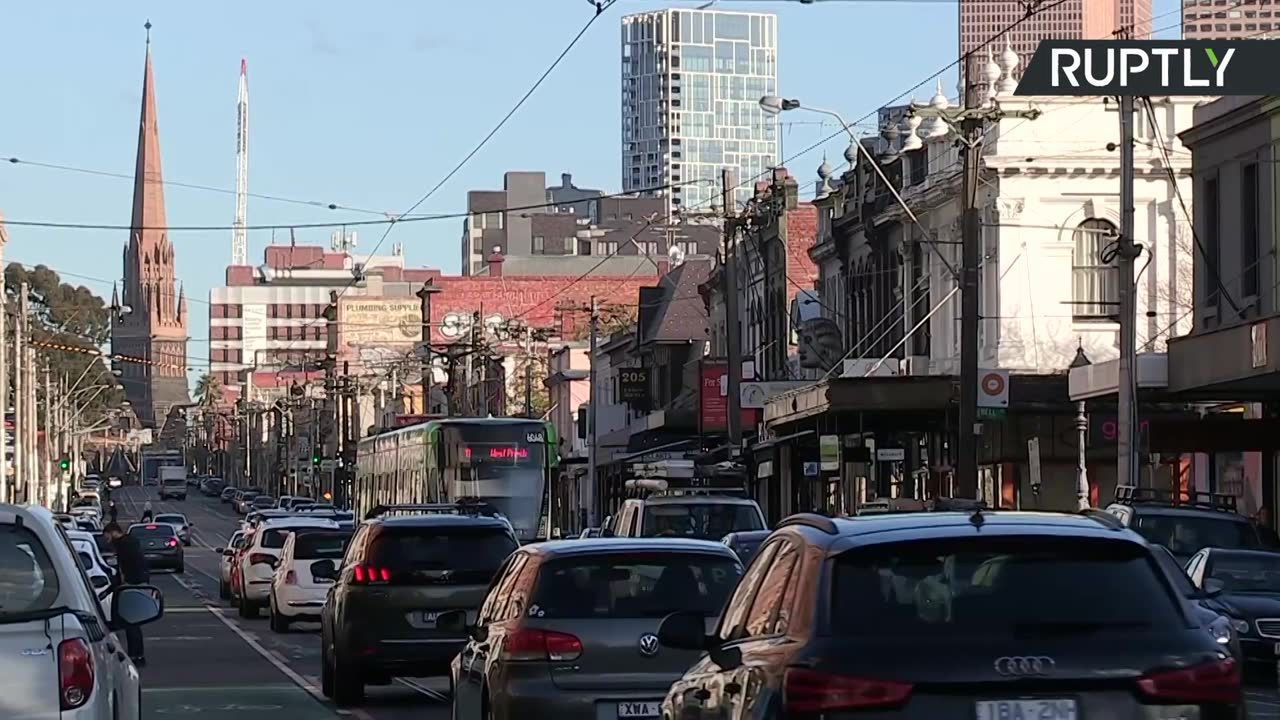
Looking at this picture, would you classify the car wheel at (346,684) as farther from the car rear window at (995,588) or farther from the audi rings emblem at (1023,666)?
the audi rings emblem at (1023,666)

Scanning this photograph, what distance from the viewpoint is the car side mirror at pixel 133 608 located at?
12.3 metres

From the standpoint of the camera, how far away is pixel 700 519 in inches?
1312

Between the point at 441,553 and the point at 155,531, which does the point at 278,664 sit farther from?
the point at 155,531

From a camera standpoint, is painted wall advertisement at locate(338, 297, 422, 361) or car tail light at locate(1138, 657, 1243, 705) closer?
car tail light at locate(1138, 657, 1243, 705)

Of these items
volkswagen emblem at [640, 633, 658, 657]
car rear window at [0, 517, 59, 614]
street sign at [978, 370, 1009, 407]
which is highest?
street sign at [978, 370, 1009, 407]

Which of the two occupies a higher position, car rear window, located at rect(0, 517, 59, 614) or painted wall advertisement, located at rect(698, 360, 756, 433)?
painted wall advertisement, located at rect(698, 360, 756, 433)

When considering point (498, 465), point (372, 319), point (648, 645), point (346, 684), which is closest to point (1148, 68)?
point (346, 684)

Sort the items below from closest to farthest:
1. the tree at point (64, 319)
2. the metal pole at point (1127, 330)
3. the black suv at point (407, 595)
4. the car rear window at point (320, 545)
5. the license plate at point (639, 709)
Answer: the license plate at point (639, 709)
the black suv at point (407, 595)
the metal pole at point (1127, 330)
the car rear window at point (320, 545)
the tree at point (64, 319)

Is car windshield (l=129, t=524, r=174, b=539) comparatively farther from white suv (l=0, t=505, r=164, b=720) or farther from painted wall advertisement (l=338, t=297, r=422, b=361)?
painted wall advertisement (l=338, t=297, r=422, b=361)

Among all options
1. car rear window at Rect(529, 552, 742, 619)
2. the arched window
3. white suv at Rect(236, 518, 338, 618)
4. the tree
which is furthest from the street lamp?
the tree

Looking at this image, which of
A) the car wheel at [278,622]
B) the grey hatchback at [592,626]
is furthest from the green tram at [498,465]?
the grey hatchback at [592,626]

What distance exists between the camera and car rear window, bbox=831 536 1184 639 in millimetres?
8992

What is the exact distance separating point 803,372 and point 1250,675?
1643 inches

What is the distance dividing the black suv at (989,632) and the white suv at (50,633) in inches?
107
